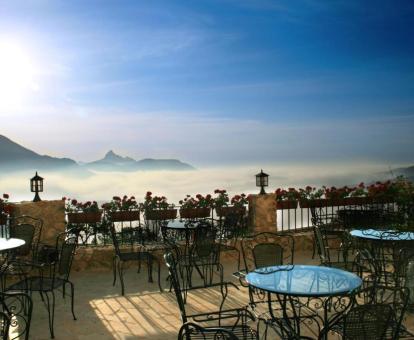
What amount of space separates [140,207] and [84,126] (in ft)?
6.82

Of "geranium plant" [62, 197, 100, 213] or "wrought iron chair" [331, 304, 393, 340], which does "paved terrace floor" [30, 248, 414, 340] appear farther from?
"wrought iron chair" [331, 304, 393, 340]

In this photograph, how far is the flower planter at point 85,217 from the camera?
7035mm

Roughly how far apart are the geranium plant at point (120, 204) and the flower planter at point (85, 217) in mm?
169

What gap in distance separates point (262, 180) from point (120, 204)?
7.80 feet

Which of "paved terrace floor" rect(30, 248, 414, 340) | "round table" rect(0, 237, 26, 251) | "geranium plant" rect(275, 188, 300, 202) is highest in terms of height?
"geranium plant" rect(275, 188, 300, 202)

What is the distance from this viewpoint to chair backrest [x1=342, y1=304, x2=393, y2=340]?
2.48 meters

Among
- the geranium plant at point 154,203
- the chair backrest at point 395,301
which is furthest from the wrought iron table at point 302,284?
the geranium plant at point 154,203

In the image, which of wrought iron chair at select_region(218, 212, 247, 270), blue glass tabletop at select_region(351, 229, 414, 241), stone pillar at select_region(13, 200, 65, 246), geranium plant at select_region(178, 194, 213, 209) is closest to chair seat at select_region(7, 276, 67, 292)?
stone pillar at select_region(13, 200, 65, 246)

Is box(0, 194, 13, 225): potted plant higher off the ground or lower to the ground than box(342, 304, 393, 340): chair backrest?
higher

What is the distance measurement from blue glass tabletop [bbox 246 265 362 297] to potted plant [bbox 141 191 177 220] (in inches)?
156

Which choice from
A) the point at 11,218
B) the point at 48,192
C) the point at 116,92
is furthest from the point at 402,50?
the point at 11,218

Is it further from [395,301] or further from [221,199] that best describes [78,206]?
[395,301]

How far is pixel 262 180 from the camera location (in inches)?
308

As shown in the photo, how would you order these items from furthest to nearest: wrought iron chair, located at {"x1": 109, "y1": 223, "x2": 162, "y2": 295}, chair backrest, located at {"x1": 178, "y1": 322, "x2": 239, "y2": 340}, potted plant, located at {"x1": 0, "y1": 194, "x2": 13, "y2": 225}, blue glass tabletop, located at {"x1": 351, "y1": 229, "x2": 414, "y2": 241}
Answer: potted plant, located at {"x1": 0, "y1": 194, "x2": 13, "y2": 225} → wrought iron chair, located at {"x1": 109, "y1": 223, "x2": 162, "y2": 295} → blue glass tabletop, located at {"x1": 351, "y1": 229, "x2": 414, "y2": 241} → chair backrest, located at {"x1": 178, "y1": 322, "x2": 239, "y2": 340}
